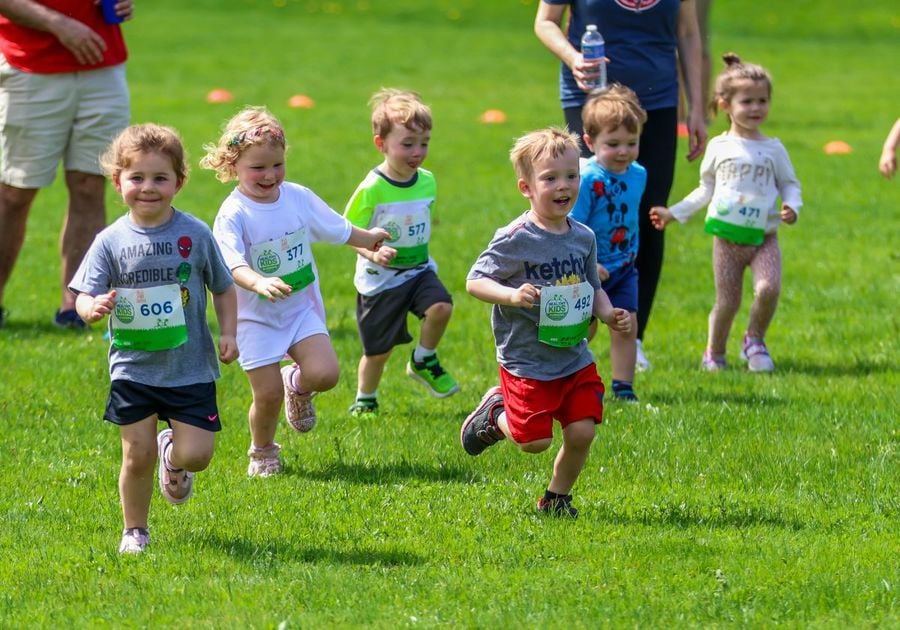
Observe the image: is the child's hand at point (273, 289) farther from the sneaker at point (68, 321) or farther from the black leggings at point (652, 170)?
the sneaker at point (68, 321)

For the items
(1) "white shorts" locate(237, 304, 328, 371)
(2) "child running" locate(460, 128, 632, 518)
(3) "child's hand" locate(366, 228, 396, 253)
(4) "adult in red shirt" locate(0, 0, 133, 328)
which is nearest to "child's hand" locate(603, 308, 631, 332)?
(2) "child running" locate(460, 128, 632, 518)

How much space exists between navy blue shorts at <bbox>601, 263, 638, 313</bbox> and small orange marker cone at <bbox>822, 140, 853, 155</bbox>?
10.3 meters

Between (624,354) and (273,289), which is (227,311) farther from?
(624,354)

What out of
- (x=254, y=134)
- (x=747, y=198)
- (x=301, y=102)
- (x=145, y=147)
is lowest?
(x=301, y=102)

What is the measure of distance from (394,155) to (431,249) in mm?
5106

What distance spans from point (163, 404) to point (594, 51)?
11.6ft

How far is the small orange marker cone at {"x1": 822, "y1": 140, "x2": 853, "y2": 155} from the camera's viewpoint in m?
17.8

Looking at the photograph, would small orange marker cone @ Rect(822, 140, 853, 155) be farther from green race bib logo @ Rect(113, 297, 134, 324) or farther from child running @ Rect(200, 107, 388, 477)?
green race bib logo @ Rect(113, 297, 134, 324)

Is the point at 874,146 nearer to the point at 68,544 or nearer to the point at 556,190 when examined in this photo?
the point at 556,190

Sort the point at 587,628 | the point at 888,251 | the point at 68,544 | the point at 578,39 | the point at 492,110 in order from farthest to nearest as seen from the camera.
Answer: the point at 492,110 < the point at 888,251 < the point at 578,39 < the point at 68,544 < the point at 587,628

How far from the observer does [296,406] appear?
24.4 feet

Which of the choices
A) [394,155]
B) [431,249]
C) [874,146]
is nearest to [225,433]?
[394,155]

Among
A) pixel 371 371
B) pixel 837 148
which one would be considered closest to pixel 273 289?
pixel 371 371

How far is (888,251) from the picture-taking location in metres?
12.6
